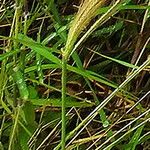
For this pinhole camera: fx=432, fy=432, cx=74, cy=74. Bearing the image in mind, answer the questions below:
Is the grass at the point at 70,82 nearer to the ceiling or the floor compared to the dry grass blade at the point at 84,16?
nearer to the floor

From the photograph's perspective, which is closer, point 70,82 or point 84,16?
point 84,16

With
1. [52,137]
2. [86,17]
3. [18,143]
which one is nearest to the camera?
[86,17]

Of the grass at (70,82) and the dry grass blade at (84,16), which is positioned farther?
the grass at (70,82)

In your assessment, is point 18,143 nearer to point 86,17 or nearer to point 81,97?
point 81,97

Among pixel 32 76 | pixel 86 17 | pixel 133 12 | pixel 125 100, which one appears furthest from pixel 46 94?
pixel 86 17

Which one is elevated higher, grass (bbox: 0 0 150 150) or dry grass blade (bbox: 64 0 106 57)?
dry grass blade (bbox: 64 0 106 57)

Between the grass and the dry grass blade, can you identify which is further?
the grass

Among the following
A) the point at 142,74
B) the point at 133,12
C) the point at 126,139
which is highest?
the point at 133,12

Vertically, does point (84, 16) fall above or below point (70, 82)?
above
